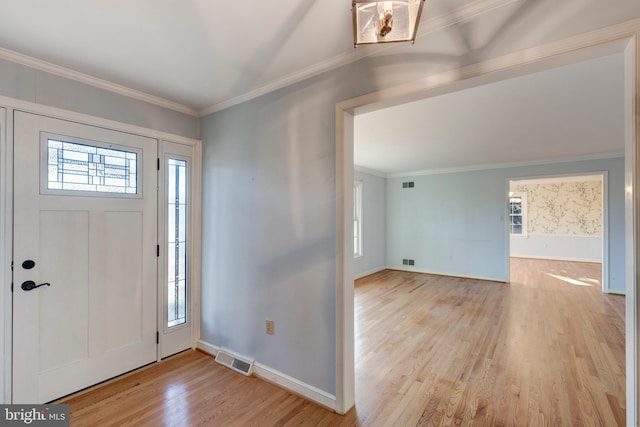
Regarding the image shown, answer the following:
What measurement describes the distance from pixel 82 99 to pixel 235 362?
2624 mm

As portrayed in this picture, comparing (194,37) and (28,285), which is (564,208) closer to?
(194,37)

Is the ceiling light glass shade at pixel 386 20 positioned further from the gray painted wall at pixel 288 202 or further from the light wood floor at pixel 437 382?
the light wood floor at pixel 437 382

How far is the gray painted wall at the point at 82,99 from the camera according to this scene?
194cm

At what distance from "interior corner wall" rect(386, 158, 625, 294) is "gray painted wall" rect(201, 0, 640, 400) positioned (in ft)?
17.8

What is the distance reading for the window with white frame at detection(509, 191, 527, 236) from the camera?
30.2 ft

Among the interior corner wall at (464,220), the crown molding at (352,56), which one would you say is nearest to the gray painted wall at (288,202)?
the crown molding at (352,56)

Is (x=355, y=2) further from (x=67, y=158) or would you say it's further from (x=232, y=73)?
(x=67, y=158)

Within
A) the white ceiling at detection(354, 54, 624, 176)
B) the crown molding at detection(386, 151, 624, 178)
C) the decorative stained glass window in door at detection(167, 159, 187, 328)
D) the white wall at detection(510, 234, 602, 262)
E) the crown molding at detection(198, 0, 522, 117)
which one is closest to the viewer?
the crown molding at detection(198, 0, 522, 117)

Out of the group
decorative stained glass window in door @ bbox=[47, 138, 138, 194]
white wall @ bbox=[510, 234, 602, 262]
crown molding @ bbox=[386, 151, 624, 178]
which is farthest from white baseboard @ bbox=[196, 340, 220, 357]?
A: white wall @ bbox=[510, 234, 602, 262]

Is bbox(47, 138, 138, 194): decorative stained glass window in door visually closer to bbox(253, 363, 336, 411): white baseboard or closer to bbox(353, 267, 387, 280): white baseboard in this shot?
bbox(253, 363, 336, 411): white baseboard

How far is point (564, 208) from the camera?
28.2 feet

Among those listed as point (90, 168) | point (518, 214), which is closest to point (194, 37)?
point (90, 168)

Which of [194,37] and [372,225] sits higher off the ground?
[194,37]

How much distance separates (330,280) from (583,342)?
3.20 metres
